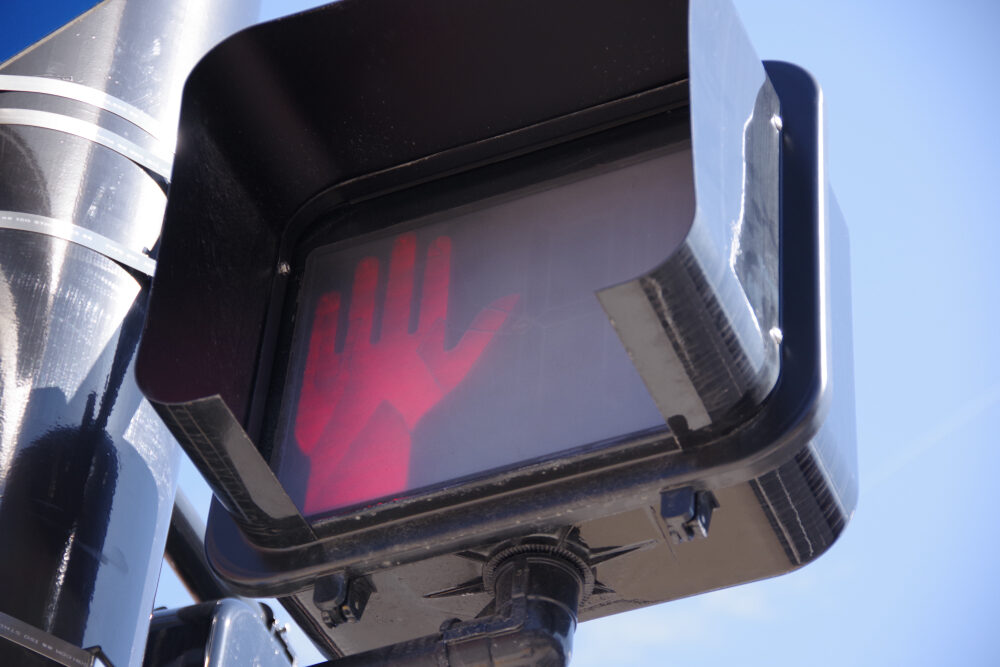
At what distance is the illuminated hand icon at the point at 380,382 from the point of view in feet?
6.70

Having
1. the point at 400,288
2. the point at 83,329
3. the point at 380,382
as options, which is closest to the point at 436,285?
the point at 400,288

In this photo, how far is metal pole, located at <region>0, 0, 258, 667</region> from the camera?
2.02m

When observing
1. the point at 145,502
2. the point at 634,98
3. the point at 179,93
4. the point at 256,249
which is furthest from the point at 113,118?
the point at 634,98

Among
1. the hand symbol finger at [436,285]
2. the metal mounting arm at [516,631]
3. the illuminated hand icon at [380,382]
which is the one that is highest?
the hand symbol finger at [436,285]

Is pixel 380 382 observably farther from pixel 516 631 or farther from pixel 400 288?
pixel 516 631

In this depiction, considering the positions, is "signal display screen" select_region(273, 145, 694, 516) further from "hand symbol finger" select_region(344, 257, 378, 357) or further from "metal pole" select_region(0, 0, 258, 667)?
"metal pole" select_region(0, 0, 258, 667)

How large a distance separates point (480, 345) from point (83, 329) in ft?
1.92

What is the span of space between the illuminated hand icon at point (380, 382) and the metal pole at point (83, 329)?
0.27 m

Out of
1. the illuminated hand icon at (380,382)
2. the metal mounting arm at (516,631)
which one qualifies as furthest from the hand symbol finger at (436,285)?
the metal mounting arm at (516,631)

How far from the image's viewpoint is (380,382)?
211 cm

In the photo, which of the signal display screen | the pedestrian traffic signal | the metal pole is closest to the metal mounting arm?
the pedestrian traffic signal

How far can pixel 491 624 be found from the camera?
1894mm

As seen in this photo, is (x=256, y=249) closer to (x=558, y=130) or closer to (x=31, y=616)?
(x=558, y=130)

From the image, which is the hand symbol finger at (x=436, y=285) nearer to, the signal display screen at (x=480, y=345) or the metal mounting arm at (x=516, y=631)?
the signal display screen at (x=480, y=345)
